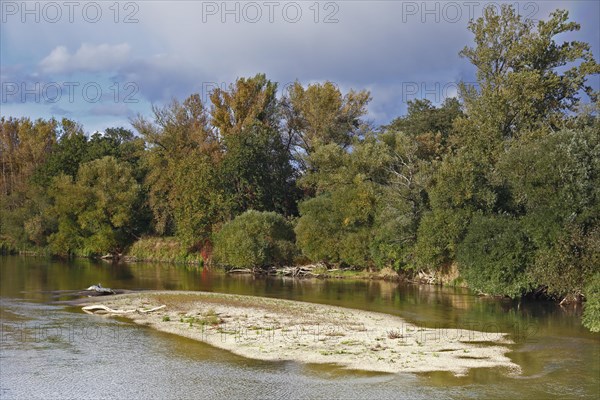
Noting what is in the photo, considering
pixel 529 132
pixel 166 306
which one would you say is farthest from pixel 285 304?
pixel 529 132

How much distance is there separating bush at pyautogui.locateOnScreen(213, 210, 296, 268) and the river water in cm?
1505

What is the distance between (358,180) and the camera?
52.6m

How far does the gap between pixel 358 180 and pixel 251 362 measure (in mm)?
31321

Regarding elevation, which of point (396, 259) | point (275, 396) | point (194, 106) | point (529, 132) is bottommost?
point (275, 396)

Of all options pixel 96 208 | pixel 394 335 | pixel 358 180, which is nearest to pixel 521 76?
pixel 358 180

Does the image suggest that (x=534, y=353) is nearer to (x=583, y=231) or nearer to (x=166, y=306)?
(x=583, y=231)

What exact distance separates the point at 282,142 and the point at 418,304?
39.9 meters

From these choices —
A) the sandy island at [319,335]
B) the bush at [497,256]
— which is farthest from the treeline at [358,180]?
the sandy island at [319,335]

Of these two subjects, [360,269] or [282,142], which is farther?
[282,142]

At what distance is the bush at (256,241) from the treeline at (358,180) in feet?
0.45

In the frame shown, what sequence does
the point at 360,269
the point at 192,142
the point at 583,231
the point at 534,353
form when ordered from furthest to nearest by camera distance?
the point at 192,142 → the point at 360,269 → the point at 583,231 → the point at 534,353

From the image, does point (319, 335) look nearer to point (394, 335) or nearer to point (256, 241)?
point (394, 335)

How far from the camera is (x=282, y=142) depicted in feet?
240

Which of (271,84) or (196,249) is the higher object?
(271,84)
